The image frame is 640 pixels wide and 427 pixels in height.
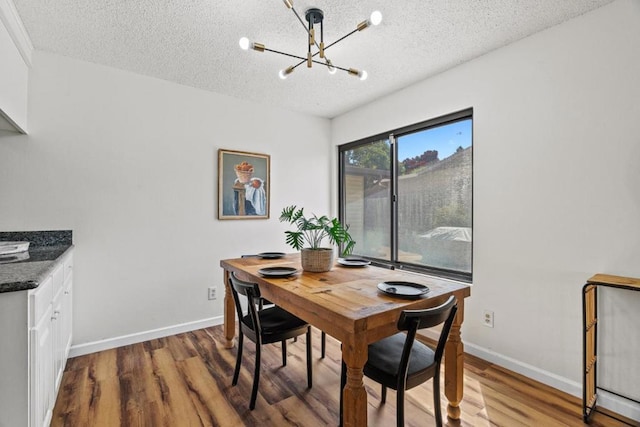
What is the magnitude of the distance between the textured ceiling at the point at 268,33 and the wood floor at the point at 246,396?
8.13ft

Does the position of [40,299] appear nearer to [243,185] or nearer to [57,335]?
[57,335]

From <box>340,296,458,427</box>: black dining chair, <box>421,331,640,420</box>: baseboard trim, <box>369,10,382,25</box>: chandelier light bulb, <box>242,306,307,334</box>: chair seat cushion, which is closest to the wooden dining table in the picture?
<box>340,296,458,427</box>: black dining chair

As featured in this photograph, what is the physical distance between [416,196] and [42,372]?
3.07 meters

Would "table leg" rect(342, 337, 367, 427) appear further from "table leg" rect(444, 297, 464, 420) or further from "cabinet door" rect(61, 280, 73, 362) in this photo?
"cabinet door" rect(61, 280, 73, 362)

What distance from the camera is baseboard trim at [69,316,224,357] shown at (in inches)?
104

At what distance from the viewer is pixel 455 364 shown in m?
1.79

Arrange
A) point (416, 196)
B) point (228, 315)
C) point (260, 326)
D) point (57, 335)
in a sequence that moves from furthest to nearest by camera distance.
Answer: point (416, 196), point (228, 315), point (260, 326), point (57, 335)

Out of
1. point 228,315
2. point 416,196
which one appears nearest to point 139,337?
point 228,315

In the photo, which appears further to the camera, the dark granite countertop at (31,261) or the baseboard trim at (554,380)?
the baseboard trim at (554,380)

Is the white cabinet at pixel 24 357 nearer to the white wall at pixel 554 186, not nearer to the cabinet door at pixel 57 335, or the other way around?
the cabinet door at pixel 57 335

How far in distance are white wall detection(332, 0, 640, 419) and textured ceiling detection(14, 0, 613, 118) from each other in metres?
0.23

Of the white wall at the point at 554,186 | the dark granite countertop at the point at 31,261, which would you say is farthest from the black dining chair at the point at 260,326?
the white wall at the point at 554,186

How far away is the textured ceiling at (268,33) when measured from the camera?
6.43 ft

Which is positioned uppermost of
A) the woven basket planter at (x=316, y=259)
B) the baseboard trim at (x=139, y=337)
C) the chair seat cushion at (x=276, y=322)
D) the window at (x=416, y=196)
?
the window at (x=416, y=196)
